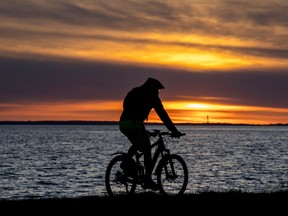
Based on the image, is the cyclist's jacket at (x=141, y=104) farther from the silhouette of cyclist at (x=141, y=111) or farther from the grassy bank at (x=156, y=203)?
the grassy bank at (x=156, y=203)

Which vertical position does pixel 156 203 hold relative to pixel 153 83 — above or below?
below

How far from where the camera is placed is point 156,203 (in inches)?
461

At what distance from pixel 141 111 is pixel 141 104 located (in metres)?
0.20

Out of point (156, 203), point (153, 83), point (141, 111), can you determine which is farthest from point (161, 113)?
point (156, 203)

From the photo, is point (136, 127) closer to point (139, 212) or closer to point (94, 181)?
point (139, 212)

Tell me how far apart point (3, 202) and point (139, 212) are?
11.6ft

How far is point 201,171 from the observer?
183 ft

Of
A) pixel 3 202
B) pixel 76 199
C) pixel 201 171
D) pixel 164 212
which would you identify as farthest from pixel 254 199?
pixel 201 171

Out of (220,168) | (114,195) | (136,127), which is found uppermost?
(136,127)

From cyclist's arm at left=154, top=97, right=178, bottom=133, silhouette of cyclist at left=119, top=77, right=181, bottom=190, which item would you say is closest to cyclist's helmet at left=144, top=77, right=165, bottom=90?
silhouette of cyclist at left=119, top=77, right=181, bottom=190

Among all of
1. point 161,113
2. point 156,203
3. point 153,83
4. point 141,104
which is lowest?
point 156,203

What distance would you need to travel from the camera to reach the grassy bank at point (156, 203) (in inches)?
435

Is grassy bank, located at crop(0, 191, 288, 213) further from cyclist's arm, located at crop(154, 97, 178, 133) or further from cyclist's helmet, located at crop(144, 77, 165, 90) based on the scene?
cyclist's helmet, located at crop(144, 77, 165, 90)

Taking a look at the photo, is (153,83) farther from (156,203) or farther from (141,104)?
(156,203)
